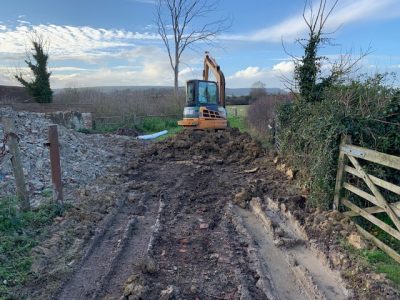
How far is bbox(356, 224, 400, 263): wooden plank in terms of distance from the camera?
4.67m

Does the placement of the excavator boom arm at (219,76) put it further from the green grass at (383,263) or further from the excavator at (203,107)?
the green grass at (383,263)

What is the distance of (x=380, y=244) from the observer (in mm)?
5012

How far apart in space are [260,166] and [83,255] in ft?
21.1

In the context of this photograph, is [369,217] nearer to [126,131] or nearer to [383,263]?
[383,263]

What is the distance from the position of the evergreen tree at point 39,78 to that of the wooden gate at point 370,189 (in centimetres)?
2364

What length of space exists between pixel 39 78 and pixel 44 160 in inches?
687

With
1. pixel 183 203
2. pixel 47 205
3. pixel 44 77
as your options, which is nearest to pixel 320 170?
pixel 183 203

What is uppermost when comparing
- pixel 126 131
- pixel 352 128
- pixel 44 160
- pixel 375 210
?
pixel 352 128

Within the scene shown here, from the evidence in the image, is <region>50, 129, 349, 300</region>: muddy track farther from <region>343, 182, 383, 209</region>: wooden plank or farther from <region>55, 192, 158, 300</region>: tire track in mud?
<region>343, 182, 383, 209</region>: wooden plank

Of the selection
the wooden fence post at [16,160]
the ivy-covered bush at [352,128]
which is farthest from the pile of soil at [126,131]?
the ivy-covered bush at [352,128]

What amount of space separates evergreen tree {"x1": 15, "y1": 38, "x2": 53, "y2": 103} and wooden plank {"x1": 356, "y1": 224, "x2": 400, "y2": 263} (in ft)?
79.8

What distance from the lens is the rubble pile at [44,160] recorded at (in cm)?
799

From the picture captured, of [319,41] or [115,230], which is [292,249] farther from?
[319,41]

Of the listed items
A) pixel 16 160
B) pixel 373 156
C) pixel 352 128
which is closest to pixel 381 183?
pixel 373 156
